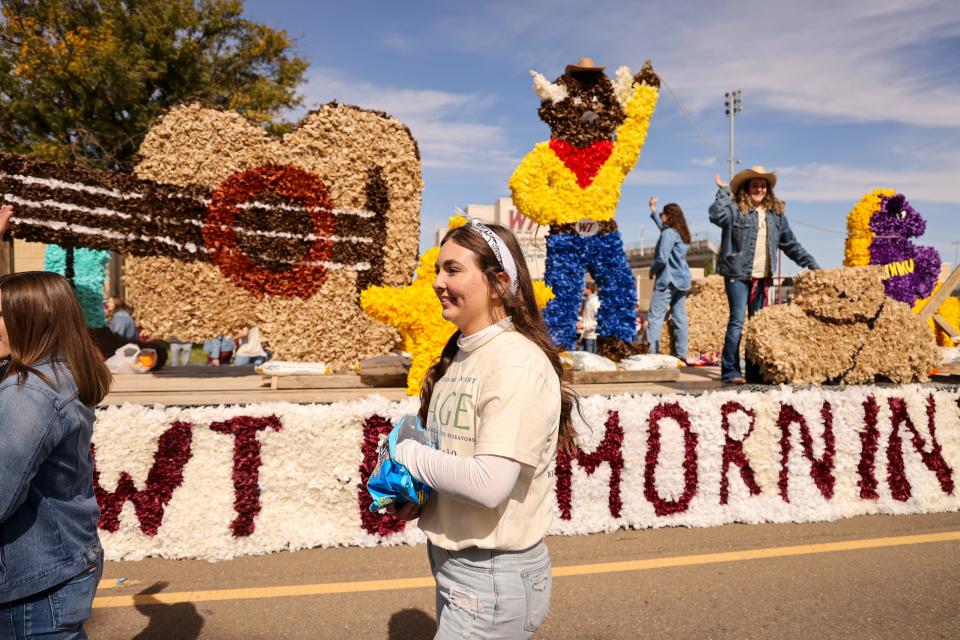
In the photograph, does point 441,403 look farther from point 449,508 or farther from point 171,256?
point 171,256

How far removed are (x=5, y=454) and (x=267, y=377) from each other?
479 centimetres

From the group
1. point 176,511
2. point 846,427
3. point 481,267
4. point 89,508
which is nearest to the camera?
point 481,267

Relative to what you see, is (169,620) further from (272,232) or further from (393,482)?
(272,232)

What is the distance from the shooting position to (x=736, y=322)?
20.1 feet

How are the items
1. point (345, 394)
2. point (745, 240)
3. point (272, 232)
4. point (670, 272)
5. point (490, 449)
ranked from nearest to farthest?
point (490, 449) < point (345, 394) < point (745, 240) < point (272, 232) < point (670, 272)

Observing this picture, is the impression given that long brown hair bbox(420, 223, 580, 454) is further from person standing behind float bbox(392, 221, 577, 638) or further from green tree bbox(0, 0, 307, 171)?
green tree bbox(0, 0, 307, 171)

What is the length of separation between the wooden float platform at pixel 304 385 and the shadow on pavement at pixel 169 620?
1.63m

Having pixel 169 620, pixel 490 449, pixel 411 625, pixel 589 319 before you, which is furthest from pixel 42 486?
pixel 589 319

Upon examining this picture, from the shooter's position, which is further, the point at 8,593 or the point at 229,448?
the point at 229,448

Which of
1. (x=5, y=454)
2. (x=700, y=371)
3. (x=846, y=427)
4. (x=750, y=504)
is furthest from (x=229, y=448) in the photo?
(x=700, y=371)

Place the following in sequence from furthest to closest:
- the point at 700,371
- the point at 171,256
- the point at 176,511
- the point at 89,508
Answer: the point at 700,371
the point at 171,256
the point at 176,511
the point at 89,508

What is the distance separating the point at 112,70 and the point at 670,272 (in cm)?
1488

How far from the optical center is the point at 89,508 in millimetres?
1859

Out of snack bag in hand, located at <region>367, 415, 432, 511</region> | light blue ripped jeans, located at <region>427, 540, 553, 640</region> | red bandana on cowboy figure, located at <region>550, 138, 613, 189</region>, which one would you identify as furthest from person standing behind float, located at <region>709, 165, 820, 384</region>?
snack bag in hand, located at <region>367, 415, 432, 511</region>
